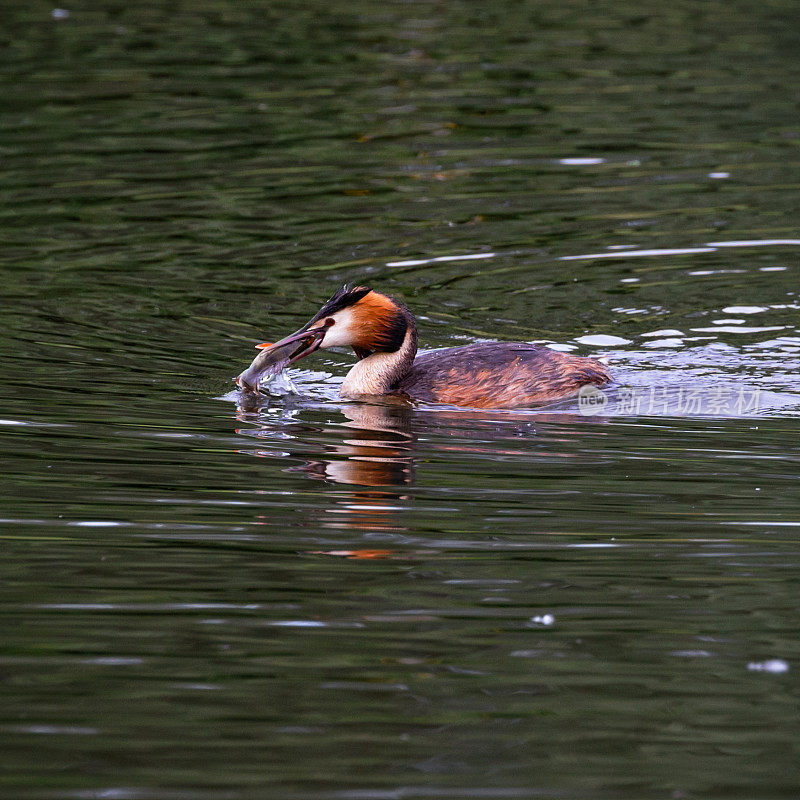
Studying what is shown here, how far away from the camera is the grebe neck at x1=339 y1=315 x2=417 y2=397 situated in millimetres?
9281

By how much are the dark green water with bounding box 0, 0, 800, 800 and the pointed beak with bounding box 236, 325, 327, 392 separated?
0.21m

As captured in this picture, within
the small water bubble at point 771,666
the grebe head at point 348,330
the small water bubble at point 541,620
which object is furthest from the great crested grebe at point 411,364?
the small water bubble at point 771,666

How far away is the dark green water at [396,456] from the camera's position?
426 cm

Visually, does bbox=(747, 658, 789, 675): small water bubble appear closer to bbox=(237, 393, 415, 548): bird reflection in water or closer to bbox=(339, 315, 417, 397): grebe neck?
bbox=(237, 393, 415, 548): bird reflection in water

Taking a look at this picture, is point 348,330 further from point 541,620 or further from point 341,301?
point 541,620

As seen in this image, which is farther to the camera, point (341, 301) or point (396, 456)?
point (341, 301)

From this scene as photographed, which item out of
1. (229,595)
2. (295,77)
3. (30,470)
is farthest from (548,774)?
(295,77)

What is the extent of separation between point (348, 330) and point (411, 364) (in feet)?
1.63

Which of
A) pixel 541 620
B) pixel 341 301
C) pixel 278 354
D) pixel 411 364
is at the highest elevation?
pixel 341 301

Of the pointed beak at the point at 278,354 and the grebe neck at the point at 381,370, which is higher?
the pointed beak at the point at 278,354

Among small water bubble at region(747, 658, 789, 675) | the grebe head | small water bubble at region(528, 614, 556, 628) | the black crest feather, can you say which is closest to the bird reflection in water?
the grebe head

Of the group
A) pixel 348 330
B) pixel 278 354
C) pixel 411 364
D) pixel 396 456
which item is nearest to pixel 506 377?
pixel 411 364

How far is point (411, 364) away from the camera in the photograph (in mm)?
9484

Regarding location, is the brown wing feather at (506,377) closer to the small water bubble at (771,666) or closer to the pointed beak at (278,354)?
the pointed beak at (278,354)
